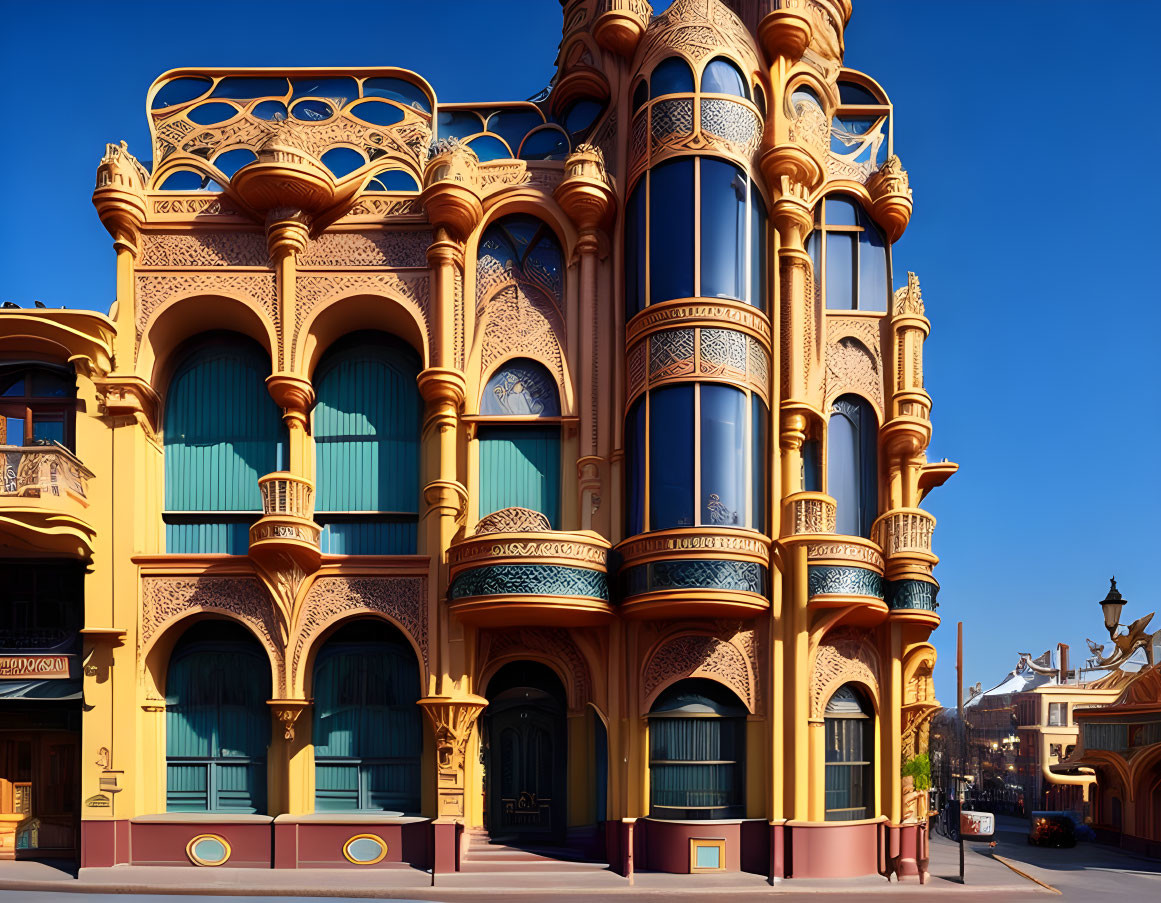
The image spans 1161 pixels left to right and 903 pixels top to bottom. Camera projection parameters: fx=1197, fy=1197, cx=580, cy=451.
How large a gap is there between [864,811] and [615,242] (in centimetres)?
1274

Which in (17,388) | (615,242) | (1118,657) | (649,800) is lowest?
(649,800)

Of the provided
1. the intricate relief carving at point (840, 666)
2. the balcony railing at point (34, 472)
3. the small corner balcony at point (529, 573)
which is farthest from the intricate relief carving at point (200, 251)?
the intricate relief carving at point (840, 666)

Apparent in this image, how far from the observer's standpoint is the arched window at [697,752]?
22922 millimetres

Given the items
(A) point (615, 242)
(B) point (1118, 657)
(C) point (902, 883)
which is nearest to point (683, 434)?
(A) point (615, 242)

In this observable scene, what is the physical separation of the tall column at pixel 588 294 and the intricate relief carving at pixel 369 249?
317cm

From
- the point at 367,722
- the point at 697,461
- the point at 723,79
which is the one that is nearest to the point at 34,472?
the point at 367,722

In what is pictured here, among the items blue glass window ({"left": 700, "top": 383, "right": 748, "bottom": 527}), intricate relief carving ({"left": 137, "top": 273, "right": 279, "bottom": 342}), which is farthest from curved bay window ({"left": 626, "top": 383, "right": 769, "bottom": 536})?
intricate relief carving ({"left": 137, "top": 273, "right": 279, "bottom": 342})

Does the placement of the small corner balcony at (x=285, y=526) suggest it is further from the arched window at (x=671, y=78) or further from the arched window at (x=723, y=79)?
the arched window at (x=723, y=79)

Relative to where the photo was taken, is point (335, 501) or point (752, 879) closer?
point (752, 879)

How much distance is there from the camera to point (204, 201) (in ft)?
83.0

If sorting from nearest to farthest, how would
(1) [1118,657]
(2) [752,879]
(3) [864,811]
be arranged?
(2) [752,879] → (3) [864,811] → (1) [1118,657]

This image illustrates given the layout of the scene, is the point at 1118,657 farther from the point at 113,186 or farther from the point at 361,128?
the point at 113,186

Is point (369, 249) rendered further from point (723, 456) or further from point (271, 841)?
point (271, 841)

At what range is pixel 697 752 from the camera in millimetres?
23016
